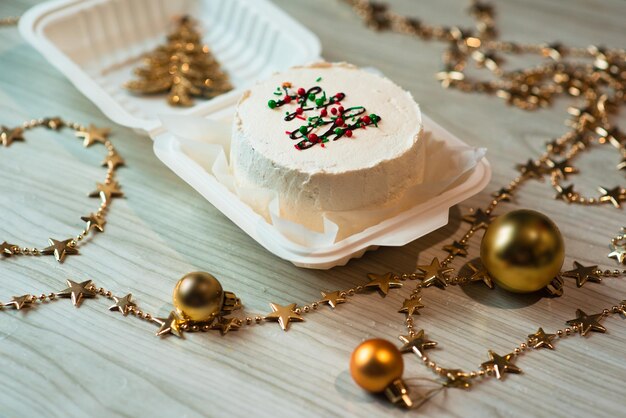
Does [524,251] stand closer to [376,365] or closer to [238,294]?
[376,365]

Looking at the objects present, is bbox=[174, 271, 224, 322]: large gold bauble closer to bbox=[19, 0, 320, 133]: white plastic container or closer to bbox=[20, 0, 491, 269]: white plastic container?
bbox=[20, 0, 491, 269]: white plastic container

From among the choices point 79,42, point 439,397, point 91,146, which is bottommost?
point 439,397

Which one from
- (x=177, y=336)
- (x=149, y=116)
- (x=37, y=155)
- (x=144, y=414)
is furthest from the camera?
(x=149, y=116)

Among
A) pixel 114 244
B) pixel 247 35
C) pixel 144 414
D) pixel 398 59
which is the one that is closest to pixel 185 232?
pixel 114 244

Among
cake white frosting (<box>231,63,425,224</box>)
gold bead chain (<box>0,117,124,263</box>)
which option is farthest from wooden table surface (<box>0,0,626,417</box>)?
cake white frosting (<box>231,63,425,224</box>)

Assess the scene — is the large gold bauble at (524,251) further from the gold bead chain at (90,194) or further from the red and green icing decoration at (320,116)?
the gold bead chain at (90,194)

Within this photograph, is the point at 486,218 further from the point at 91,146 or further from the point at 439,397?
the point at 91,146

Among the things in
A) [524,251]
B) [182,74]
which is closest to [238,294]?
[524,251]
